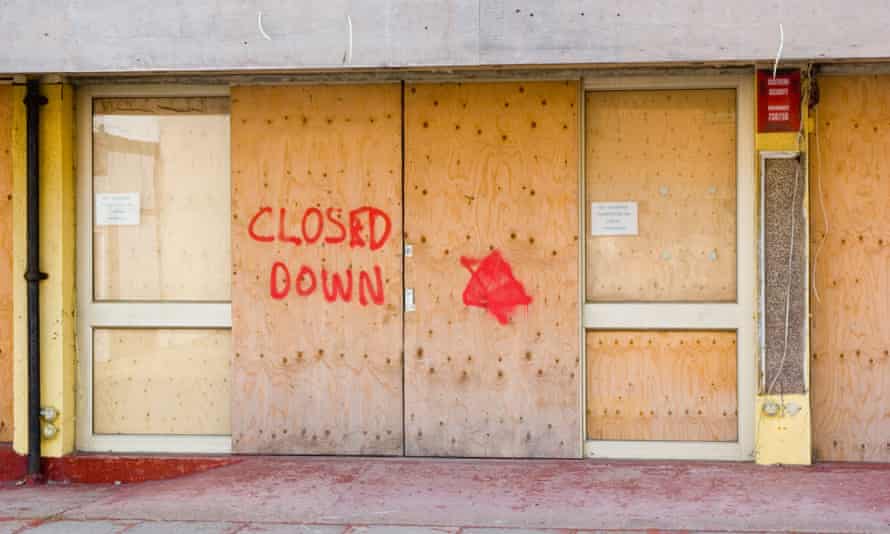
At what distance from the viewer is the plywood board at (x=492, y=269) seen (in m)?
8.42

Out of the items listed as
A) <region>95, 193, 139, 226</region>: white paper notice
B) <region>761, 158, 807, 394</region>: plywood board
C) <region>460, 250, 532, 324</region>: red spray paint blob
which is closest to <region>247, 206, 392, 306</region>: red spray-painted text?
<region>460, 250, 532, 324</region>: red spray paint blob

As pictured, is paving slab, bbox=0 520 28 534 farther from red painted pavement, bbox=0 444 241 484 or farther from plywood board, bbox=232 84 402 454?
plywood board, bbox=232 84 402 454

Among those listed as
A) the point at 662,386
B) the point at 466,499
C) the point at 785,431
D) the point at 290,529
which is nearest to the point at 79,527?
the point at 290,529

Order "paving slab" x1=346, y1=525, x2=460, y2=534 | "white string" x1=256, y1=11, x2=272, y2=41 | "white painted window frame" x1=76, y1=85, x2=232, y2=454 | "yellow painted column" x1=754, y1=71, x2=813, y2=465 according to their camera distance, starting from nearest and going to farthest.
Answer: "paving slab" x1=346, y1=525, x2=460, y2=534 < "white string" x1=256, y1=11, x2=272, y2=41 < "yellow painted column" x1=754, y1=71, x2=813, y2=465 < "white painted window frame" x1=76, y1=85, x2=232, y2=454

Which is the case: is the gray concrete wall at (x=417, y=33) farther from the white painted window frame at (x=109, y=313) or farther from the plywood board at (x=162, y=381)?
the plywood board at (x=162, y=381)

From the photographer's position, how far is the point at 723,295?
27.6 ft

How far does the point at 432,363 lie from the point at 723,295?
85.6 inches

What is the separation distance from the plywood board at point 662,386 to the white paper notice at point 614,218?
0.74m

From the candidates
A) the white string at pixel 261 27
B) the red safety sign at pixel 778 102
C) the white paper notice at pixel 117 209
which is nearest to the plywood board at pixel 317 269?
the white paper notice at pixel 117 209

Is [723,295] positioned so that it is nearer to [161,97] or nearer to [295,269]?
[295,269]

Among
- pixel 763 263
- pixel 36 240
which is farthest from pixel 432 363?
pixel 36 240

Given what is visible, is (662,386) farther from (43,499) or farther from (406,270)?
(43,499)

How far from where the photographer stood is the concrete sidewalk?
700 centimetres

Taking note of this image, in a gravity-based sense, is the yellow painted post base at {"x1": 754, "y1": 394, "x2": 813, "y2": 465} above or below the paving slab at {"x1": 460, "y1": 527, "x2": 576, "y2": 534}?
above
